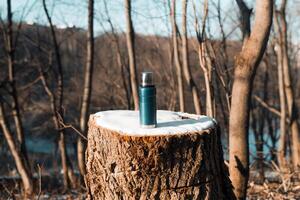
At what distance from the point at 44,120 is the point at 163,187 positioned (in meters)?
18.9

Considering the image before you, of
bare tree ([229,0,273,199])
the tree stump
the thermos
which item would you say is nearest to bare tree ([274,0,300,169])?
bare tree ([229,0,273,199])

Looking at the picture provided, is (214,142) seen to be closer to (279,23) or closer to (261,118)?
(279,23)

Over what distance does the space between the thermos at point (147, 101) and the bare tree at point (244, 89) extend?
Result: 1605mm

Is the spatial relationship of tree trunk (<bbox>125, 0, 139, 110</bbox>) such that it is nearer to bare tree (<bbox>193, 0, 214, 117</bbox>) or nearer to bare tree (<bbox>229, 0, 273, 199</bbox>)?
bare tree (<bbox>193, 0, 214, 117</bbox>)

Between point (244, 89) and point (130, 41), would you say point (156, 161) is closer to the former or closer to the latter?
point (244, 89)

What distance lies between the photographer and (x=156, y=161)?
2162 millimetres

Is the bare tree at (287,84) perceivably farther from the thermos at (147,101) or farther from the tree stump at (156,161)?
the thermos at (147,101)

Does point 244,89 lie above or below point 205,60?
below

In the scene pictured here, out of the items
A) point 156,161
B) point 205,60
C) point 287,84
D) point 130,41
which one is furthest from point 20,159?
point 287,84

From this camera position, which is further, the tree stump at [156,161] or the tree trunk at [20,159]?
the tree trunk at [20,159]

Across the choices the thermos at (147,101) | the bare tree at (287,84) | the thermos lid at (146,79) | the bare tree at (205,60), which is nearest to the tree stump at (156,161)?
the thermos at (147,101)

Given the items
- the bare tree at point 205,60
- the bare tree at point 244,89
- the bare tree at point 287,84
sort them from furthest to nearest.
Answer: the bare tree at point 287,84 < the bare tree at point 205,60 < the bare tree at point 244,89

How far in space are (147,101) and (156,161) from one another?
367mm

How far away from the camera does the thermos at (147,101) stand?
2189mm
